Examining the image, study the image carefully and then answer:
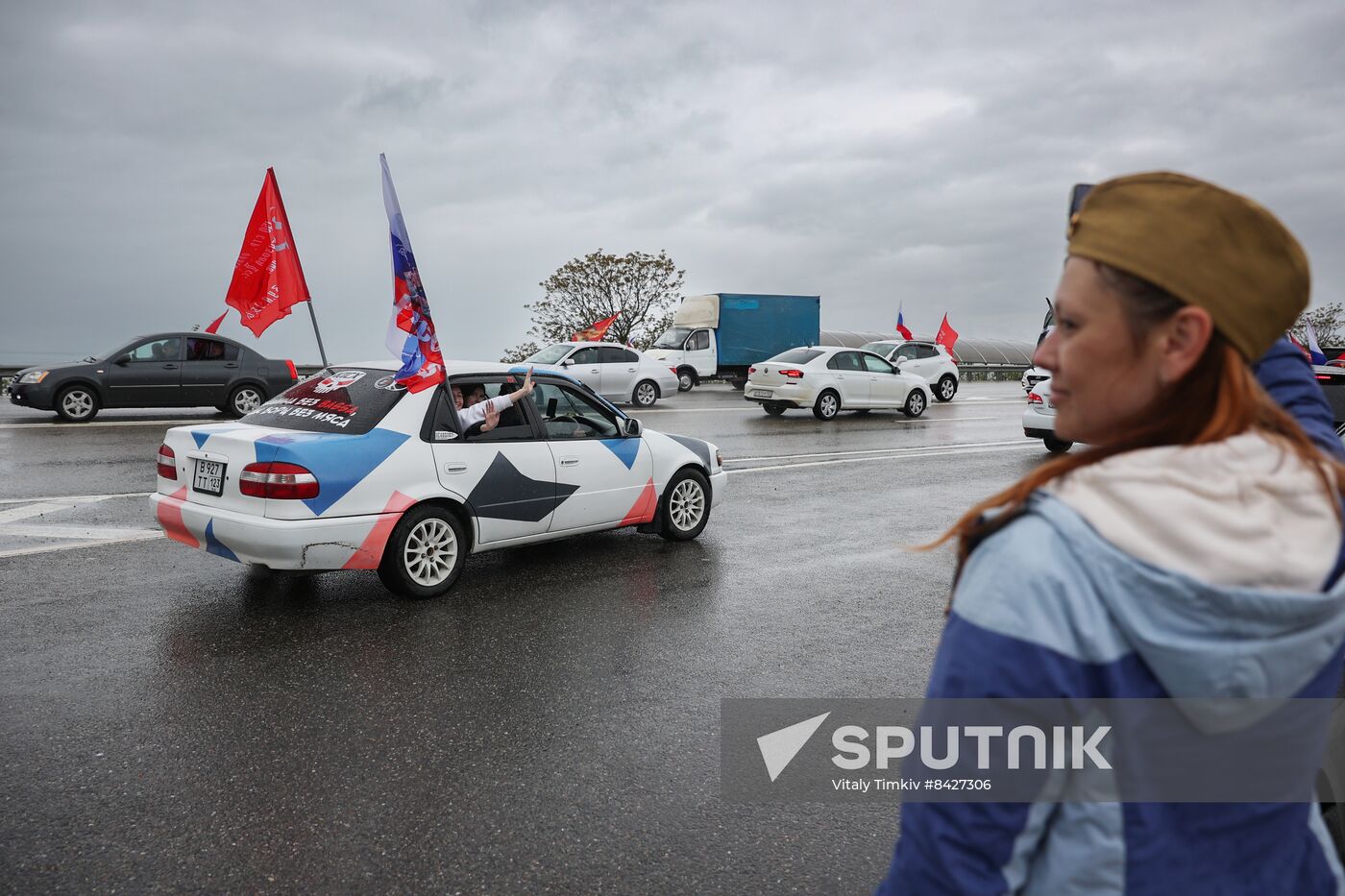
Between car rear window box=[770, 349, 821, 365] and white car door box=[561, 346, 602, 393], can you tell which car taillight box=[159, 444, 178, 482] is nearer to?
car rear window box=[770, 349, 821, 365]

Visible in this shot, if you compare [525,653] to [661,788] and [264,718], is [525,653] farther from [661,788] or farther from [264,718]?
[661,788]

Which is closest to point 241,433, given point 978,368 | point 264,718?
point 264,718

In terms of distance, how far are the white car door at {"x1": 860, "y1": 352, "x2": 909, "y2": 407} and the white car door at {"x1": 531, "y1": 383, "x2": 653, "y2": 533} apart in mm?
13774

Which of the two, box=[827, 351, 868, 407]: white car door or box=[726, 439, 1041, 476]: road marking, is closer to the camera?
box=[726, 439, 1041, 476]: road marking

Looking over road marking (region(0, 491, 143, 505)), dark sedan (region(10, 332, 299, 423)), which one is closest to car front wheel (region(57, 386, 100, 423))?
dark sedan (region(10, 332, 299, 423))

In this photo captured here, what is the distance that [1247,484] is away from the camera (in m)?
1.09

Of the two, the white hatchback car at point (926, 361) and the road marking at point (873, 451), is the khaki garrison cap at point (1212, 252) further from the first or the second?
the white hatchback car at point (926, 361)

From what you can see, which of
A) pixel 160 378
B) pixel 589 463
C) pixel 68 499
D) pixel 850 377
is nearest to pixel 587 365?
pixel 850 377

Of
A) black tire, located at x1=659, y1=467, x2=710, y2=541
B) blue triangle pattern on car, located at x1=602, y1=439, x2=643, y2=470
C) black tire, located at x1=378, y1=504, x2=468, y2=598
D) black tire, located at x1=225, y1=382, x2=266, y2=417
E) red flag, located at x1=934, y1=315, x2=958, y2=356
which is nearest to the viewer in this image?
black tire, located at x1=378, y1=504, x2=468, y2=598

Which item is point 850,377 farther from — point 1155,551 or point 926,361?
point 1155,551

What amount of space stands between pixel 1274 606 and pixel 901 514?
8.49 metres

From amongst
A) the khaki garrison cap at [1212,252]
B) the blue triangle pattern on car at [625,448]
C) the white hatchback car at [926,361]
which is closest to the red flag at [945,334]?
the white hatchback car at [926,361]

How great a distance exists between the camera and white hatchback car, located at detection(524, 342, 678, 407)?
21391 millimetres

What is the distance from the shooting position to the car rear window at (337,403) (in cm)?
602
